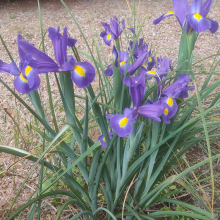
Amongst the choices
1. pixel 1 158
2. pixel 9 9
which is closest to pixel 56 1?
pixel 9 9

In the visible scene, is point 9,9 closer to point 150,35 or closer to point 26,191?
point 150,35

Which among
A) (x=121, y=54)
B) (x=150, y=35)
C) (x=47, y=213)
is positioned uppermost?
(x=150, y=35)

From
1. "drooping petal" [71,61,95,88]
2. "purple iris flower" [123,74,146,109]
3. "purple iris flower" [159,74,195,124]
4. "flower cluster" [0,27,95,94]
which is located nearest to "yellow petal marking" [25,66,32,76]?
"flower cluster" [0,27,95,94]

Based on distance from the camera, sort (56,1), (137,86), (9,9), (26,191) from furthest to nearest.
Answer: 1. (56,1)
2. (9,9)
3. (26,191)
4. (137,86)

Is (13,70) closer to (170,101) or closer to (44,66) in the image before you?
A: (44,66)

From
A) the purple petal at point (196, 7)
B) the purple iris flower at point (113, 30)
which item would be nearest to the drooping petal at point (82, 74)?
the purple petal at point (196, 7)

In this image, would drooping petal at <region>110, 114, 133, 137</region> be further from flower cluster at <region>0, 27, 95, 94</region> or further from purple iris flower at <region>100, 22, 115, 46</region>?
purple iris flower at <region>100, 22, 115, 46</region>

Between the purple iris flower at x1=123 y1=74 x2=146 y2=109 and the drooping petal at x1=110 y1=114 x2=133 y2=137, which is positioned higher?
the purple iris flower at x1=123 y1=74 x2=146 y2=109
